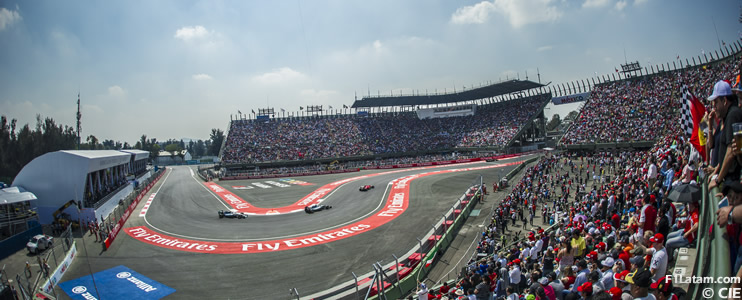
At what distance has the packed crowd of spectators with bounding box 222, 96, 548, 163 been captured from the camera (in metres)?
63.0

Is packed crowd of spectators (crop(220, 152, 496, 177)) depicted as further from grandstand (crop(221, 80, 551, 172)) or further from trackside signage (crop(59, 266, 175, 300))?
trackside signage (crop(59, 266, 175, 300))

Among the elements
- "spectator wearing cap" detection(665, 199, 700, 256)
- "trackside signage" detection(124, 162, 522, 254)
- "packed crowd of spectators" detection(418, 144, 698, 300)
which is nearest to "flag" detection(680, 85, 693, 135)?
"packed crowd of spectators" detection(418, 144, 698, 300)

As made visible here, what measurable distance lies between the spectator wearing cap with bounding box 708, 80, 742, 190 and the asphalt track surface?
43.6 feet

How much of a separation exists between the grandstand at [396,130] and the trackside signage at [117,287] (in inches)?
1717

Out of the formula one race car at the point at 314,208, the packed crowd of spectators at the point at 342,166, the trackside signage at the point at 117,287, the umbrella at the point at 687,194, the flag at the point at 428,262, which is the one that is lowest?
the trackside signage at the point at 117,287

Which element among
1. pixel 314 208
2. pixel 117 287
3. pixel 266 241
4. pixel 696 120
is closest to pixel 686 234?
pixel 696 120

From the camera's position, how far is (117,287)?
52.3 feet

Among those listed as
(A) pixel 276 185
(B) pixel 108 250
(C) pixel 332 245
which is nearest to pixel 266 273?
(C) pixel 332 245

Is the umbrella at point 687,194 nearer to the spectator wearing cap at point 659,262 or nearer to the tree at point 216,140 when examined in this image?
the spectator wearing cap at point 659,262

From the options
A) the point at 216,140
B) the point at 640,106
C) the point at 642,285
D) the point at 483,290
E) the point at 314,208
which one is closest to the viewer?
the point at 642,285

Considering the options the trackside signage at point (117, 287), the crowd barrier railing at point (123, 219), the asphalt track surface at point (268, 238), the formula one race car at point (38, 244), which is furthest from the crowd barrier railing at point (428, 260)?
the formula one race car at point (38, 244)

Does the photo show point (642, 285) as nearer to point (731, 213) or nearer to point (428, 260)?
point (731, 213)

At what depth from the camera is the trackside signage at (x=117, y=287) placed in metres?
15.0

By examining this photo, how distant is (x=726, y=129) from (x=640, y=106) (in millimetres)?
49120
